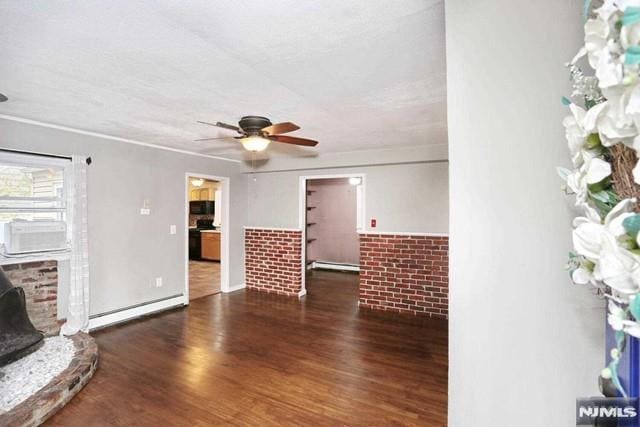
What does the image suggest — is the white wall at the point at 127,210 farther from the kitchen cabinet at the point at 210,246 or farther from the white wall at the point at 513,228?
the white wall at the point at 513,228

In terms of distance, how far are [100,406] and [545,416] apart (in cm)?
282

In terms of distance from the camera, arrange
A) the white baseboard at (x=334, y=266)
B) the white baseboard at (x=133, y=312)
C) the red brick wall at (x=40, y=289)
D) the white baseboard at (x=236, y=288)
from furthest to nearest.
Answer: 1. the white baseboard at (x=334, y=266)
2. the white baseboard at (x=236, y=288)
3. the white baseboard at (x=133, y=312)
4. the red brick wall at (x=40, y=289)

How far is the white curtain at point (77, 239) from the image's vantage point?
3.37 meters

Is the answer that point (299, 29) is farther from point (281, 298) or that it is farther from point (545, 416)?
point (281, 298)

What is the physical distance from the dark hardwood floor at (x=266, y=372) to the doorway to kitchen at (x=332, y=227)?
3.10m

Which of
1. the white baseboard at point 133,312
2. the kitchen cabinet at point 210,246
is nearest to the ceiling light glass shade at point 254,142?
the white baseboard at point 133,312

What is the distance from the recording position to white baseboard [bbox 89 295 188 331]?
12.3 feet

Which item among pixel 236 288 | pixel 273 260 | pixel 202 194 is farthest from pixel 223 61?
pixel 202 194

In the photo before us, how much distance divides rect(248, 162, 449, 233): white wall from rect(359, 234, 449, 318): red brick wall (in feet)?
0.62

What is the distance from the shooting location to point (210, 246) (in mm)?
8336

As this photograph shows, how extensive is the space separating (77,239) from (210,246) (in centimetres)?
498

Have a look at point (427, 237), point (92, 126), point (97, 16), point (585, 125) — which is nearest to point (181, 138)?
point (92, 126)

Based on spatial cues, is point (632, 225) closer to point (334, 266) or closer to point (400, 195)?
point (400, 195)

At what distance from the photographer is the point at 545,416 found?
2.70 ft
